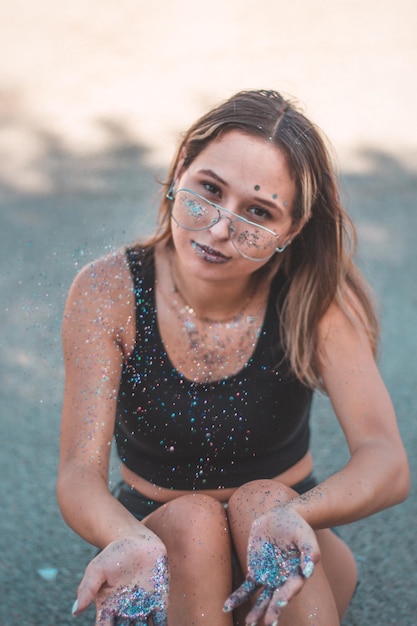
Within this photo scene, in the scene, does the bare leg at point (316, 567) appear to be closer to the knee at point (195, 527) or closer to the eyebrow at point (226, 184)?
the knee at point (195, 527)

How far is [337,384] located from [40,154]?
287cm

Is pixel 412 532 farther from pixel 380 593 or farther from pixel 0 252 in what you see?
pixel 0 252

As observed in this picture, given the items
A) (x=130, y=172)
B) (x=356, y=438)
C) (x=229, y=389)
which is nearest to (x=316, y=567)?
(x=356, y=438)

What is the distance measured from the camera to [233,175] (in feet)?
6.25

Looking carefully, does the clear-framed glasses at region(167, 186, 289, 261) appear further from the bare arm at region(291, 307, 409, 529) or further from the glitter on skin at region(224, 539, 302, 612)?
the glitter on skin at region(224, 539, 302, 612)

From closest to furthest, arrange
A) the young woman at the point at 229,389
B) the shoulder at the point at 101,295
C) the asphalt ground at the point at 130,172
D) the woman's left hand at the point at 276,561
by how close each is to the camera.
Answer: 1. the woman's left hand at the point at 276,561
2. the young woman at the point at 229,389
3. the shoulder at the point at 101,295
4. the asphalt ground at the point at 130,172

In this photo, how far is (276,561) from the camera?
1702 mm

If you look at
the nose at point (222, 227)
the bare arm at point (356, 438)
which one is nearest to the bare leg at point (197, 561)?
the bare arm at point (356, 438)

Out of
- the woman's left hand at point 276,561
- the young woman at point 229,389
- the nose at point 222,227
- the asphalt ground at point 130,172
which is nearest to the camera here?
the woman's left hand at point 276,561

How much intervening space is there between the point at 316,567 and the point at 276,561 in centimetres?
15

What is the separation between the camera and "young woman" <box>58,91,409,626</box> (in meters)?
1.79

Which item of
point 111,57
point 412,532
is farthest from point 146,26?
point 412,532

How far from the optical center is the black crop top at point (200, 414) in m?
2.05

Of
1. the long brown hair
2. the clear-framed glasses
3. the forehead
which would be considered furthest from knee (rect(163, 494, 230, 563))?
the forehead
